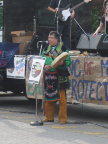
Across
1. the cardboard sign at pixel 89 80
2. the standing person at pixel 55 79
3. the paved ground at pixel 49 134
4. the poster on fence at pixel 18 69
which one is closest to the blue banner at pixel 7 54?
the poster on fence at pixel 18 69

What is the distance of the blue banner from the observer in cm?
1134

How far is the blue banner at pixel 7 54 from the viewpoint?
11.3 meters

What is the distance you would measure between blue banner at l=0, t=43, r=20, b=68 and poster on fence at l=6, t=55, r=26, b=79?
0.11 meters

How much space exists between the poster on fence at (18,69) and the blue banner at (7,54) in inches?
4.3

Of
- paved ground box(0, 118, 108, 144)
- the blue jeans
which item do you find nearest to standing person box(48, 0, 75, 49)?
the blue jeans

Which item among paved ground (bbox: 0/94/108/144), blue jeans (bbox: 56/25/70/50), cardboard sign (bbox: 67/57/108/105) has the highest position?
blue jeans (bbox: 56/25/70/50)

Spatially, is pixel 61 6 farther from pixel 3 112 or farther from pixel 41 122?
pixel 41 122

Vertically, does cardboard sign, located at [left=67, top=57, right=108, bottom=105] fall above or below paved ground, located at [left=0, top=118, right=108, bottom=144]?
above

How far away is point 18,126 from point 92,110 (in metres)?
3.26

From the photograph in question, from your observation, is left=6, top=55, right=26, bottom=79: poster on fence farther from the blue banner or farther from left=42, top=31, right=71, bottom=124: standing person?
left=42, top=31, right=71, bottom=124: standing person

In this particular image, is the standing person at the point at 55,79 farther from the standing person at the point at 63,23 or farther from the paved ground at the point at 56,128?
the standing person at the point at 63,23

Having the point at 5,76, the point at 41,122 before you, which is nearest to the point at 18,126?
the point at 41,122

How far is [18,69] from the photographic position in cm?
1117

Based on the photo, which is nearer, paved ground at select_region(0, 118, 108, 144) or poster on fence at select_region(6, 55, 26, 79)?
paved ground at select_region(0, 118, 108, 144)
